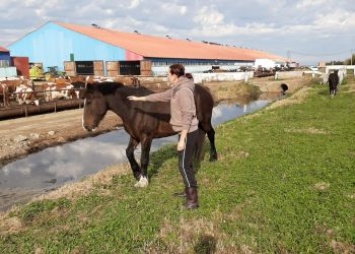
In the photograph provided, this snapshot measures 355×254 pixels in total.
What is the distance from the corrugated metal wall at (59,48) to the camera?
5019cm

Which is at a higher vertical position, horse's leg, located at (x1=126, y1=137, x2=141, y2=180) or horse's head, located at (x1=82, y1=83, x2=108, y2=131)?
horse's head, located at (x1=82, y1=83, x2=108, y2=131)

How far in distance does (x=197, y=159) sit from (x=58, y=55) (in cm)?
4744

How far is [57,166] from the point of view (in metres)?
11.6

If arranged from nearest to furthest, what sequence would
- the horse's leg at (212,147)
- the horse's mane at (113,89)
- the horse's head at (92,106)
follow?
the horse's head at (92,106) < the horse's mane at (113,89) < the horse's leg at (212,147)

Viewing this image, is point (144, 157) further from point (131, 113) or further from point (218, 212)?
point (218, 212)

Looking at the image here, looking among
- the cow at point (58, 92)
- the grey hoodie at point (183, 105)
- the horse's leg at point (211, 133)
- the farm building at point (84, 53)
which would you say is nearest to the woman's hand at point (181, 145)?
the grey hoodie at point (183, 105)

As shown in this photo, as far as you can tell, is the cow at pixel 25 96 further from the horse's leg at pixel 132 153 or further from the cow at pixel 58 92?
the horse's leg at pixel 132 153

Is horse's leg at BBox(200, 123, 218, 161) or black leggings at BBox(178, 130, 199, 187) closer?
black leggings at BBox(178, 130, 199, 187)

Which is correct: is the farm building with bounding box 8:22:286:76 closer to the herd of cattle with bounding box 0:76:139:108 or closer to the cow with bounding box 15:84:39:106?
the herd of cattle with bounding box 0:76:139:108

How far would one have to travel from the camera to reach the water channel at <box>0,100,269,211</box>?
9.30m

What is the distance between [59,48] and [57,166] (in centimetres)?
4382

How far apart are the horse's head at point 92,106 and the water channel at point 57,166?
2.92 m

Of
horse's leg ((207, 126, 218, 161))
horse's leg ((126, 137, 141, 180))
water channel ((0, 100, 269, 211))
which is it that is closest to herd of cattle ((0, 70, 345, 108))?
water channel ((0, 100, 269, 211))

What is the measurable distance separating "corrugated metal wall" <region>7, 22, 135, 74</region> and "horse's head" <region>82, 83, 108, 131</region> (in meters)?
43.7
